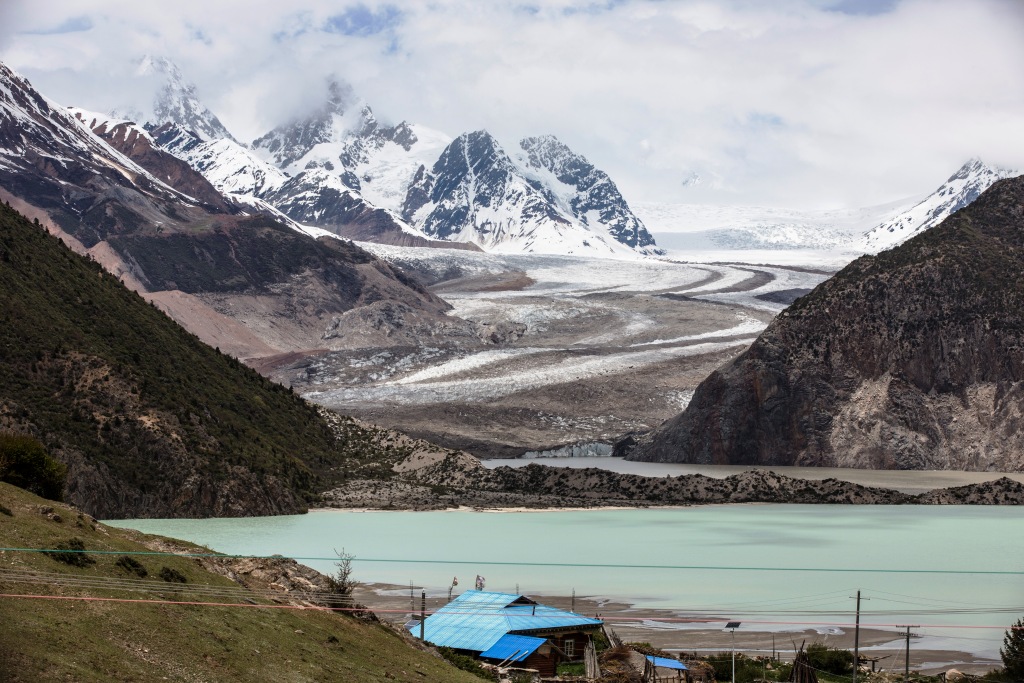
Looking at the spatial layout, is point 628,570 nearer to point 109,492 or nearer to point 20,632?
point 109,492

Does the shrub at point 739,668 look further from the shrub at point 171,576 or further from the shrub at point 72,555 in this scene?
the shrub at point 72,555

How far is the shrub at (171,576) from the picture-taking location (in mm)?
24247

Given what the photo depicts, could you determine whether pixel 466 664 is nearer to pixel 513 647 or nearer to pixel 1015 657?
pixel 513 647

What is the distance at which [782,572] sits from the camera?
5247 centimetres

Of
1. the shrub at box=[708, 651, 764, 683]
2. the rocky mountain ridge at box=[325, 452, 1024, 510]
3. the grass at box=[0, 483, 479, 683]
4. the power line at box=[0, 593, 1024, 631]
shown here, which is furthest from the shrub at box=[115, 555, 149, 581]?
the rocky mountain ridge at box=[325, 452, 1024, 510]

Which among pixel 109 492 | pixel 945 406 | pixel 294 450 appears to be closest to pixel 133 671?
pixel 109 492

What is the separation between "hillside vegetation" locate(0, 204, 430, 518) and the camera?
62094 millimetres

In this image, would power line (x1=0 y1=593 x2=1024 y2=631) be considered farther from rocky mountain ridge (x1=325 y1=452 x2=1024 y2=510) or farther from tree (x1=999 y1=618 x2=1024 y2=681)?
rocky mountain ridge (x1=325 y1=452 x2=1024 y2=510)

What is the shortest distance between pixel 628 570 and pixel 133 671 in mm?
34832

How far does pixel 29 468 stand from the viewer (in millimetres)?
29734

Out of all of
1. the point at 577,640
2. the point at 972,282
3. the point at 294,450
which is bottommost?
the point at 577,640

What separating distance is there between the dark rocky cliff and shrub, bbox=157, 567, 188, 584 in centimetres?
8792

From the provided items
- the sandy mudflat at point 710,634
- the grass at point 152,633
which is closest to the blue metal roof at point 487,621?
the sandy mudflat at point 710,634

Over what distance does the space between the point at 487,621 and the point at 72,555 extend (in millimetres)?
14653
